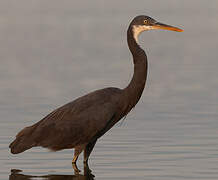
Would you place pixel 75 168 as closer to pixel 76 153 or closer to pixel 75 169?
pixel 75 169

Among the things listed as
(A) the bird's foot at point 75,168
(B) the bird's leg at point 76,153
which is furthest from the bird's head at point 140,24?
(A) the bird's foot at point 75,168

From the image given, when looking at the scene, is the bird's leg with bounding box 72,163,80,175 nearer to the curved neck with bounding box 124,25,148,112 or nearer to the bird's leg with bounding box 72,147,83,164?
the bird's leg with bounding box 72,147,83,164

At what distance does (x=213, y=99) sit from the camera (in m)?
17.7

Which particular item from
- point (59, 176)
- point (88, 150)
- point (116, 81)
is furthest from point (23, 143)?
point (116, 81)

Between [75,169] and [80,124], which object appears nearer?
[75,169]

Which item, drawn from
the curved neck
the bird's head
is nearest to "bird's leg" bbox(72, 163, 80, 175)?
the curved neck

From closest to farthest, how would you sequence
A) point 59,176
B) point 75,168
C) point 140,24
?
point 59,176 < point 75,168 < point 140,24

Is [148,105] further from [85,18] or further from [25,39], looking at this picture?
[85,18]

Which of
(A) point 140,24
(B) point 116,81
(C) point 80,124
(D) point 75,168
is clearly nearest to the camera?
(D) point 75,168

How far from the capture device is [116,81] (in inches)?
775

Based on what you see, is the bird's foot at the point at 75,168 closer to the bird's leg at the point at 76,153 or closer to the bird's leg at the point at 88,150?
the bird's leg at the point at 76,153

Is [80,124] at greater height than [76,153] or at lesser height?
greater

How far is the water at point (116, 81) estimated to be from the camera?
41.1ft

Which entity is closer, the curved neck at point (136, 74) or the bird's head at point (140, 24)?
the curved neck at point (136, 74)
